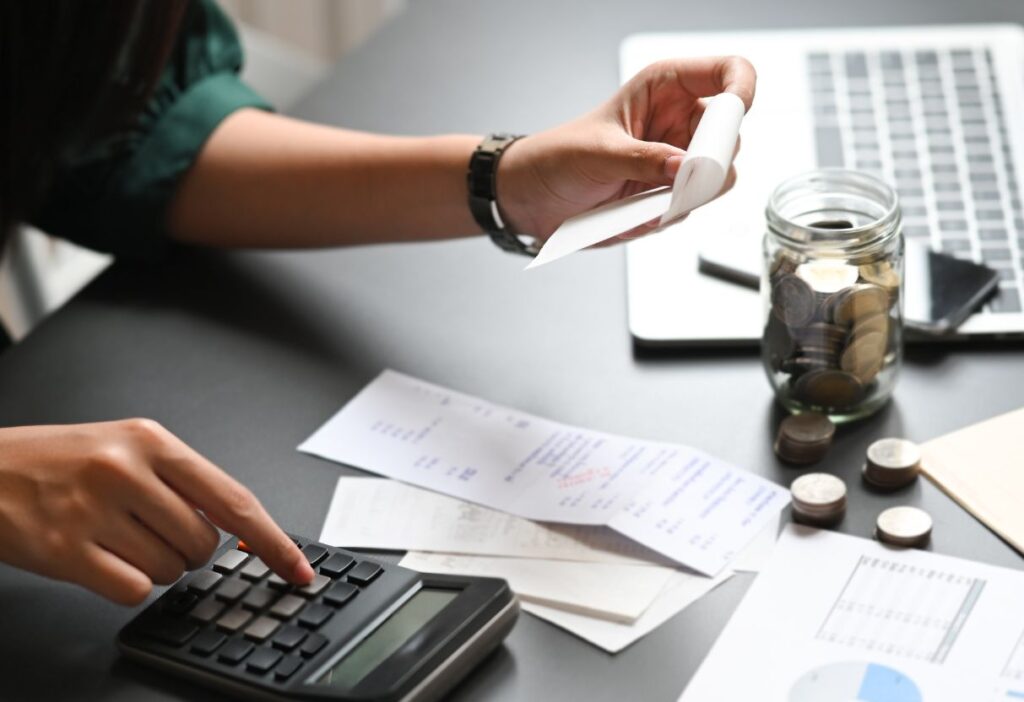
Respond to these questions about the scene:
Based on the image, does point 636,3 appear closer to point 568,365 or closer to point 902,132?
point 902,132

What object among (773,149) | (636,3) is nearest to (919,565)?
(773,149)

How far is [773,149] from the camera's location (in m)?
1.10

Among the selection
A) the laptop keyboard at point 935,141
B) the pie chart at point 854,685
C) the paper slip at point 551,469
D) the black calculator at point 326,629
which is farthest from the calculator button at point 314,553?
the laptop keyboard at point 935,141

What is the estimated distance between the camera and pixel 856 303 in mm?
751

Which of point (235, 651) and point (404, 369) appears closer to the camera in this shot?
point (235, 651)

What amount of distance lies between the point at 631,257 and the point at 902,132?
0.96 ft

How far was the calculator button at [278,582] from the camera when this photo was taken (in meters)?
0.67

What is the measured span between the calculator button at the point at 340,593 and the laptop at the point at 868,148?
316 mm

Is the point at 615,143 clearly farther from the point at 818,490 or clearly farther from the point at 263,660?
the point at 263,660

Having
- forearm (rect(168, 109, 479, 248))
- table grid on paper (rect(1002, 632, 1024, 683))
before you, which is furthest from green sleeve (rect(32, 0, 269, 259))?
table grid on paper (rect(1002, 632, 1024, 683))

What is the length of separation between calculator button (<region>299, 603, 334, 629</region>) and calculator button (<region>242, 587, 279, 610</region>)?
22 millimetres

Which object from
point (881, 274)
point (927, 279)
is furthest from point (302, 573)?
point (927, 279)

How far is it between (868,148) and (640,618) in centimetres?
57

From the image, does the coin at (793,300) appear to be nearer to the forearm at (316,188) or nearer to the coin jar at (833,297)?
the coin jar at (833,297)
